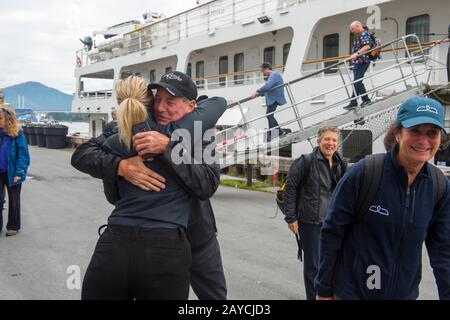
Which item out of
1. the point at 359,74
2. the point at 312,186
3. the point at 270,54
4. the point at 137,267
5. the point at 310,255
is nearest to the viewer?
the point at 137,267

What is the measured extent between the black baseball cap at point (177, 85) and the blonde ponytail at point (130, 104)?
0.07 metres

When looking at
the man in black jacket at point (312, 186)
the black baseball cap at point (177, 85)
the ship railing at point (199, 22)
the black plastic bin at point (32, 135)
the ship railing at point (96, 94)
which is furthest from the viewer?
the black plastic bin at point (32, 135)

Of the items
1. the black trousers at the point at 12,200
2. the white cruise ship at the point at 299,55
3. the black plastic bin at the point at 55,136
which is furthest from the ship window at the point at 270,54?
A: the black plastic bin at the point at 55,136

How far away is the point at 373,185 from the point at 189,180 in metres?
0.92

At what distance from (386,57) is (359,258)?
11648mm

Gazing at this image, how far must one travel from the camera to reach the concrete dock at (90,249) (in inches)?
178

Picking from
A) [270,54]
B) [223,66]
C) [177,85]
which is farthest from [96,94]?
[177,85]

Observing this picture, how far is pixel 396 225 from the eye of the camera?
2.22 metres

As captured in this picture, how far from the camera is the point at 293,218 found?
4.23m

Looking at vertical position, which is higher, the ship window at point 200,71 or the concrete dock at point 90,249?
the ship window at point 200,71

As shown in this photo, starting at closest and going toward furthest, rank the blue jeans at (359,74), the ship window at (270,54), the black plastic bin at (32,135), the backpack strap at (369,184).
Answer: the backpack strap at (369,184) → the blue jeans at (359,74) → the ship window at (270,54) → the black plastic bin at (32,135)

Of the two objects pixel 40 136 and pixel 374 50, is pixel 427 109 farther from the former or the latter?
pixel 40 136

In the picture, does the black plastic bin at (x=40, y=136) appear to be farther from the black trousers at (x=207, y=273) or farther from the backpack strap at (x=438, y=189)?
the backpack strap at (x=438, y=189)
